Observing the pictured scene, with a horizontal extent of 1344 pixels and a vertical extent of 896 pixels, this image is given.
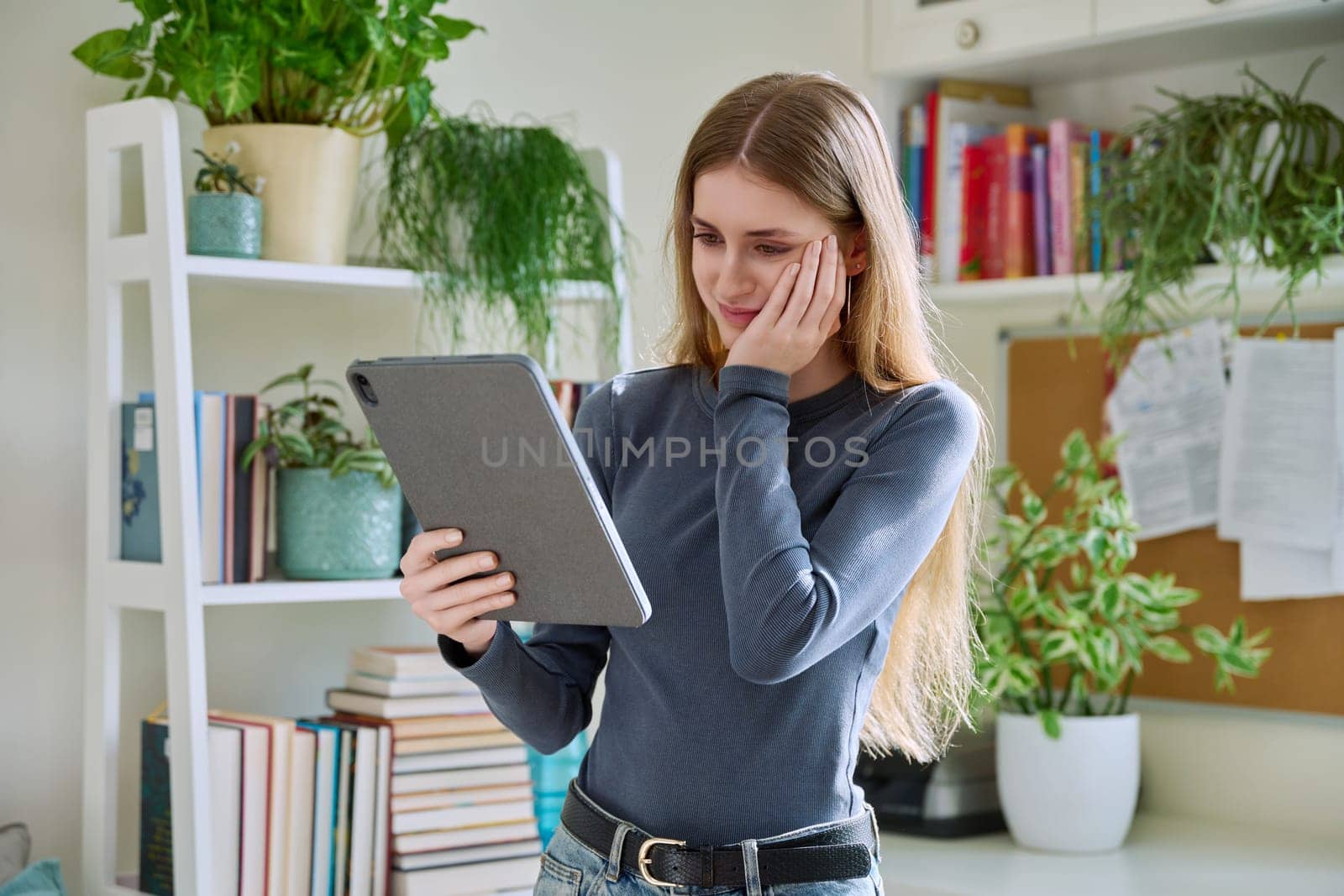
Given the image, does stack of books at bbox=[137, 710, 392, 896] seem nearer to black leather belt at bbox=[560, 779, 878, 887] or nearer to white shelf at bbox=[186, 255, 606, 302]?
white shelf at bbox=[186, 255, 606, 302]

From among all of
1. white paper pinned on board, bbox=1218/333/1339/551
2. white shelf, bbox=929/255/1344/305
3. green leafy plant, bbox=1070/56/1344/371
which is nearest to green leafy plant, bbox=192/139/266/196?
white shelf, bbox=929/255/1344/305

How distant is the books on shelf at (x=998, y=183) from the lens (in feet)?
7.63

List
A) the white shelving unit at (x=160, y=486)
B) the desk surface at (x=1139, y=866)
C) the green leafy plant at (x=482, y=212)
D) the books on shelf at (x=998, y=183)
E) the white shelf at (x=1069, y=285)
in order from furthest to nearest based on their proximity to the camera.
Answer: the books on shelf at (x=998, y=183)
the white shelf at (x=1069, y=285)
the desk surface at (x=1139, y=866)
the green leafy plant at (x=482, y=212)
the white shelving unit at (x=160, y=486)

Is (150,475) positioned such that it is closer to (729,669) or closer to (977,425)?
(729,669)

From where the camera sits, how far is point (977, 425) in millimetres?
1155

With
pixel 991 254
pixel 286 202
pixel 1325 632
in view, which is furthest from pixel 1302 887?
pixel 286 202

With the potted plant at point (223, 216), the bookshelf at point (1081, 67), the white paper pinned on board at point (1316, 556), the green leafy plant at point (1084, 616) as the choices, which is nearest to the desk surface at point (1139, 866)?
the green leafy plant at point (1084, 616)

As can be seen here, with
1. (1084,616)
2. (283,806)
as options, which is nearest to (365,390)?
(283,806)

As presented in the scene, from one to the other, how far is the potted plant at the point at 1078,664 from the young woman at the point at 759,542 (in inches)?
39.3

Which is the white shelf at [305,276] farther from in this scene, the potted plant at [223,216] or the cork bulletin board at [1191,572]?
the cork bulletin board at [1191,572]

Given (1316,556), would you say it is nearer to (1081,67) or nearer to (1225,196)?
(1225,196)

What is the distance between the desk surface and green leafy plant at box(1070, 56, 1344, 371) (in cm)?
76

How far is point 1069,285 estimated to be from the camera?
228 cm

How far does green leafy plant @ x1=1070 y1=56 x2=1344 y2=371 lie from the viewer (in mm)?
1974
